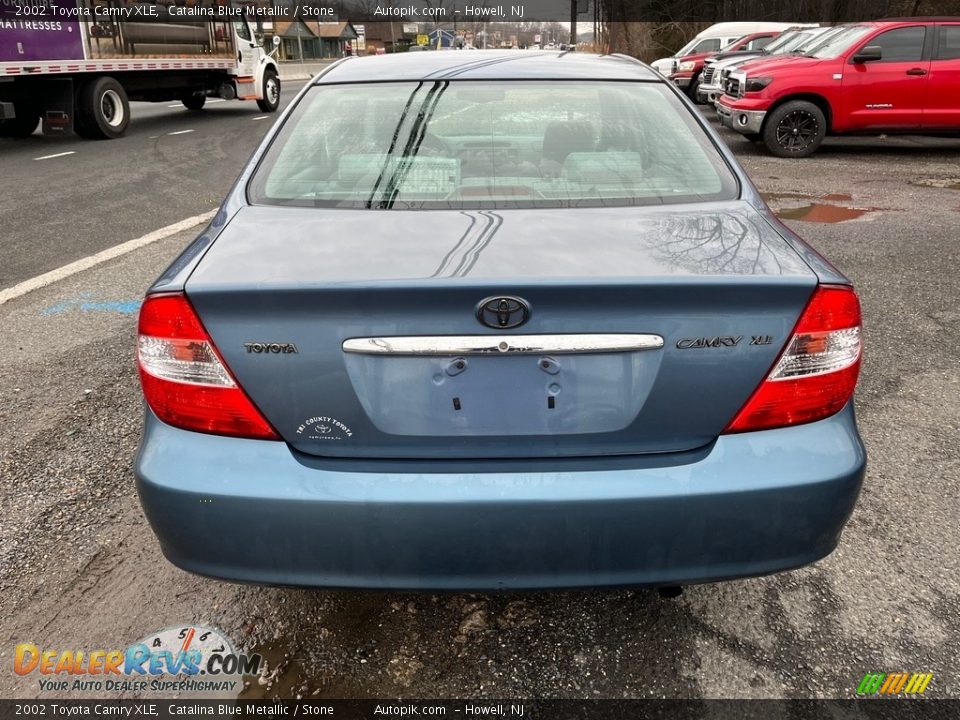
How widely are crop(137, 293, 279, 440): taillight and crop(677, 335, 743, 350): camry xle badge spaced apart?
0.95 meters

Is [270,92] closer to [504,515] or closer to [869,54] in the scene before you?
[869,54]

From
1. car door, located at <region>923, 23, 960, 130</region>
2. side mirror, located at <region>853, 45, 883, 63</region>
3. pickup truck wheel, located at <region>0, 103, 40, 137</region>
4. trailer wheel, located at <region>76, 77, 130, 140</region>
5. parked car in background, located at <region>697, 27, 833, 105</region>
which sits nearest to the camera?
side mirror, located at <region>853, 45, 883, 63</region>

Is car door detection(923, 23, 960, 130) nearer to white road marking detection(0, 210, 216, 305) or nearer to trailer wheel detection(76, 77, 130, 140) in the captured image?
white road marking detection(0, 210, 216, 305)

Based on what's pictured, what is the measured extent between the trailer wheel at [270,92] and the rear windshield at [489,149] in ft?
55.7

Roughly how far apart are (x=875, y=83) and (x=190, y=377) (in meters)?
10.9

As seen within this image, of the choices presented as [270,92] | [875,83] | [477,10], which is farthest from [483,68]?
[477,10]

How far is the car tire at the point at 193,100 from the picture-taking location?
17.5 meters

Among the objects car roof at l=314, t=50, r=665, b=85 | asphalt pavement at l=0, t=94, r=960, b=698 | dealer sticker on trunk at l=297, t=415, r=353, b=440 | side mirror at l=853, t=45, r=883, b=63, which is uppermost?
side mirror at l=853, t=45, r=883, b=63

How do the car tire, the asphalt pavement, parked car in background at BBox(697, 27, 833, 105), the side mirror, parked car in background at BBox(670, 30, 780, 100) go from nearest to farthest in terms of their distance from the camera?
the asphalt pavement < the side mirror < parked car in background at BBox(697, 27, 833, 105) < the car tire < parked car in background at BBox(670, 30, 780, 100)

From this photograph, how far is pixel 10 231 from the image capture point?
667cm

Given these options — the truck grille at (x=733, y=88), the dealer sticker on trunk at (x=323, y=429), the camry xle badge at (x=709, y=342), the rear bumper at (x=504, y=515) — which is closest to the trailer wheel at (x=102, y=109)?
the truck grille at (x=733, y=88)

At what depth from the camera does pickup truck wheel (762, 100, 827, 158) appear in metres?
10.4

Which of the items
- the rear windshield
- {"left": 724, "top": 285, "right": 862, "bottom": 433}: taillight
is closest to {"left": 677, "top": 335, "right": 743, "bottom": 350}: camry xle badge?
{"left": 724, "top": 285, "right": 862, "bottom": 433}: taillight

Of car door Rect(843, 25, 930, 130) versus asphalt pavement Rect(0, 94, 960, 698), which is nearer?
asphalt pavement Rect(0, 94, 960, 698)
